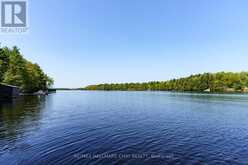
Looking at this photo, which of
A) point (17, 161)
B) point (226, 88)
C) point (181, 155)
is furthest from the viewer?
point (226, 88)

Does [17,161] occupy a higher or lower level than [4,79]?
lower

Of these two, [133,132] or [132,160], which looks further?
[133,132]

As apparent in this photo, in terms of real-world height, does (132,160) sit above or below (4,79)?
below

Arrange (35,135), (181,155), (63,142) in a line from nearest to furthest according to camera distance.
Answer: (181,155) < (63,142) < (35,135)

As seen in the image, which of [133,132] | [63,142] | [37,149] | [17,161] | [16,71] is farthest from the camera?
[16,71]

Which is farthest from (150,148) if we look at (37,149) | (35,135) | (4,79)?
(4,79)

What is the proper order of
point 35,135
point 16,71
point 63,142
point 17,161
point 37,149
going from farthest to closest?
point 16,71 → point 35,135 → point 63,142 → point 37,149 → point 17,161

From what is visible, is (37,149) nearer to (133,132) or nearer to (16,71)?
(133,132)

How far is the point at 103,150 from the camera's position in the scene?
14898mm

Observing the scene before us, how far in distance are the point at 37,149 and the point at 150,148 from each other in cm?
932

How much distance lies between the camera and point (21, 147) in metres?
15.0

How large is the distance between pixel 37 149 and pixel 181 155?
450 inches

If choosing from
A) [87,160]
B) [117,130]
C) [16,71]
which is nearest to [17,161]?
[87,160]

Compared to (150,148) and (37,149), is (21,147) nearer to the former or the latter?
(37,149)
